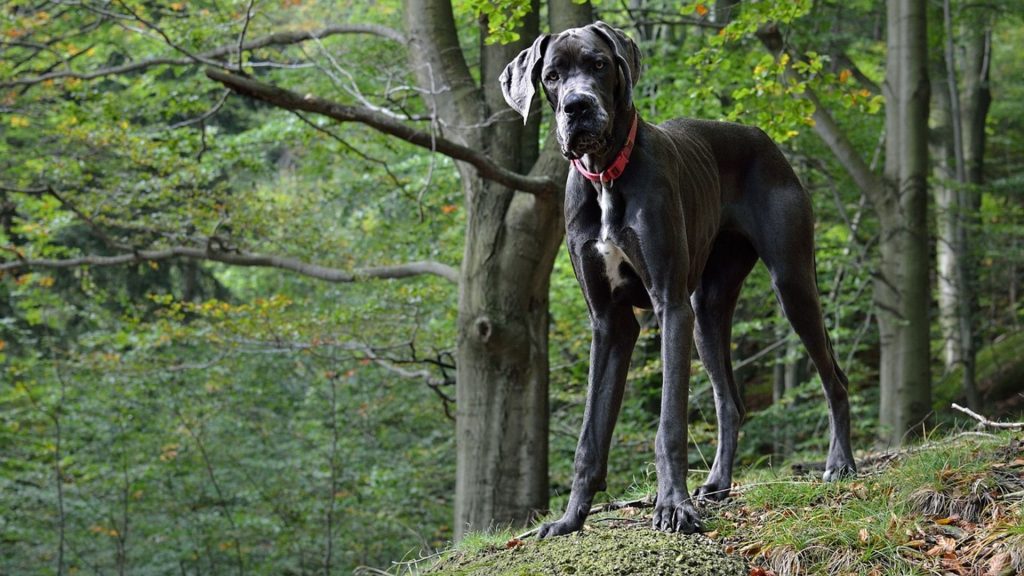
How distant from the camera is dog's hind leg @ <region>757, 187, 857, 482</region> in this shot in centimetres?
546

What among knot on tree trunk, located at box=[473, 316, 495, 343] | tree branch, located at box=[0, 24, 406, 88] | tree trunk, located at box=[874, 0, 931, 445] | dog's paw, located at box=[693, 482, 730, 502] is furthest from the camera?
tree trunk, located at box=[874, 0, 931, 445]

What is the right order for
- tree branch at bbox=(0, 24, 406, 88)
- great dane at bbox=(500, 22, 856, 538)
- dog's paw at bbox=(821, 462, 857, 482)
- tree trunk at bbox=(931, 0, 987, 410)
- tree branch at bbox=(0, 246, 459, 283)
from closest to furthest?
great dane at bbox=(500, 22, 856, 538) < dog's paw at bbox=(821, 462, 857, 482) < tree branch at bbox=(0, 24, 406, 88) < tree branch at bbox=(0, 246, 459, 283) < tree trunk at bbox=(931, 0, 987, 410)

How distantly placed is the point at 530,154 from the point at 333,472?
623cm

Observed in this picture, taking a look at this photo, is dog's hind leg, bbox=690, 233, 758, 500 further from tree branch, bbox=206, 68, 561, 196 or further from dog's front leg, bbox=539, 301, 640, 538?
tree branch, bbox=206, 68, 561, 196

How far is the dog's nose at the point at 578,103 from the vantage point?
4195 mm

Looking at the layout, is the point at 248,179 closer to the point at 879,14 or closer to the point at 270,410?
the point at 270,410

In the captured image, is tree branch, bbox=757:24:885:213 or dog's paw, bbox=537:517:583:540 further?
tree branch, bbox=757:24:885:213

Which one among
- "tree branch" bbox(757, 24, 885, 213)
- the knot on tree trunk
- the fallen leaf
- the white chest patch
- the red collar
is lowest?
the fallen leaf

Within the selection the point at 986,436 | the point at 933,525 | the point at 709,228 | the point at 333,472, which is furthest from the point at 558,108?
the point at 333,472

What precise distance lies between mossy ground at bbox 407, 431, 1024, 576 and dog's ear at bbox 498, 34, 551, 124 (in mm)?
1929

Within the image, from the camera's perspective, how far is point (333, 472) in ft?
45.4

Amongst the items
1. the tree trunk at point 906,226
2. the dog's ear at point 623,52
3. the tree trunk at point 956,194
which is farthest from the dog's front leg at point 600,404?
the tree trunk at point 956,194

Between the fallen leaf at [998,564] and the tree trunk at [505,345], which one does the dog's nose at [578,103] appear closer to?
the fallen leaf at [998,564]

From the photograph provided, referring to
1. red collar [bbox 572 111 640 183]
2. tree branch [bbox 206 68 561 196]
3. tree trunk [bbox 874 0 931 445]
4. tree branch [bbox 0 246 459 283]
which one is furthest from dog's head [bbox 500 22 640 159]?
tree trunk [bbox 874 0 931 445]
